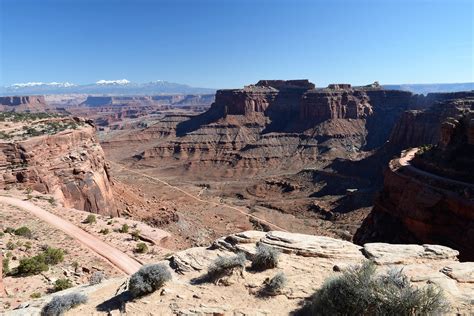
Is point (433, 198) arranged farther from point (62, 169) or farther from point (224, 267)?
point (62, 169)

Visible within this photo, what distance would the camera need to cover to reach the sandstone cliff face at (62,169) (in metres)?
34.5

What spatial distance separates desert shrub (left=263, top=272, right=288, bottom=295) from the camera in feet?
41.2

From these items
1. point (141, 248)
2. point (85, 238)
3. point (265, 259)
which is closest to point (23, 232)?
point (85, 238)

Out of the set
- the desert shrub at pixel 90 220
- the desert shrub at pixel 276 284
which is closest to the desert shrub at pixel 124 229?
the desert shrub at pixel 90 220

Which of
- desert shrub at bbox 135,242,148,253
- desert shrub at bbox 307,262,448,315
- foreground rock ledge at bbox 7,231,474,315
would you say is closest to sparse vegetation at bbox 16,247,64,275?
desert shrub at bbox 135,242,148,253

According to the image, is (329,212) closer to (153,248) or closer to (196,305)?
(153,248)

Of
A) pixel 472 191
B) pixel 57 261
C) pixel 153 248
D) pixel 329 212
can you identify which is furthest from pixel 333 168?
pixel 57 261

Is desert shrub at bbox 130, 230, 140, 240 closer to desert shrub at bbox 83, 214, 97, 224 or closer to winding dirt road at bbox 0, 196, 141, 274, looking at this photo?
winding dirt road at bbox 0, 196, 141, 274

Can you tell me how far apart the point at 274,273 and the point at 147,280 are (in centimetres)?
467

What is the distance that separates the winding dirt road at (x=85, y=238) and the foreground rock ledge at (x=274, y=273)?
7243mm

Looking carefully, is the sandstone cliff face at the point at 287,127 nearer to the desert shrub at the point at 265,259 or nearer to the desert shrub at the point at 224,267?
the desert shrub at the point at 265,259

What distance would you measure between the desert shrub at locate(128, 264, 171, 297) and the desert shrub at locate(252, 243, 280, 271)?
3415mm

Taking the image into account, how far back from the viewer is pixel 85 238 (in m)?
26.0

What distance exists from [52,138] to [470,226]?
1489 inches
